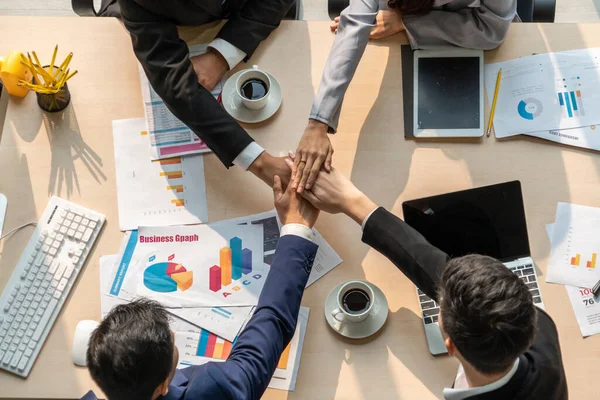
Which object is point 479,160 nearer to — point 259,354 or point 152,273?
point 259,354

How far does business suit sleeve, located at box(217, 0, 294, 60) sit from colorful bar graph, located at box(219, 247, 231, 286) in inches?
20.4

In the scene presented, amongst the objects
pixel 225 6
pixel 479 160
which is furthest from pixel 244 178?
pixel 479 160

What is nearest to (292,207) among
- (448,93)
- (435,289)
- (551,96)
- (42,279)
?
(435,289)

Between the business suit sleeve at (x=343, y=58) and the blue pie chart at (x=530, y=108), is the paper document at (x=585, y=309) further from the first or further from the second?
the business suit sleeve at (x=343, y=58)

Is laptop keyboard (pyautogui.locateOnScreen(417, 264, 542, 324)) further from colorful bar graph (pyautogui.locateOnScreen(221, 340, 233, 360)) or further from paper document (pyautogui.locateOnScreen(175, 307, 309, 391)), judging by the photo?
colorful bar graph (pyautogui.locateOnScreen(221, 340, 233, 360))

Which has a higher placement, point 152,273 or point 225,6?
point 225,6

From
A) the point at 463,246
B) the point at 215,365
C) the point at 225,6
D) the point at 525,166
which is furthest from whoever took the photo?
the point at 225,6

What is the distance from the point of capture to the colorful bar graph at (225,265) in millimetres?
1494

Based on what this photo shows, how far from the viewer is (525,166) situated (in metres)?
1.57

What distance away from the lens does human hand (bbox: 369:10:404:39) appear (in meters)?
1.66

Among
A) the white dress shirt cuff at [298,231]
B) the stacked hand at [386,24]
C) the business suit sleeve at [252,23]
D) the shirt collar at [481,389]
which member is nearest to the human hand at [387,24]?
the stacked hand at [386,24]

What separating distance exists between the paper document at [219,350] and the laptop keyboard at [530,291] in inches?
10.5

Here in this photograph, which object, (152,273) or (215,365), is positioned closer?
(215,365)

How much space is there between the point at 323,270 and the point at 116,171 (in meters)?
0.58
